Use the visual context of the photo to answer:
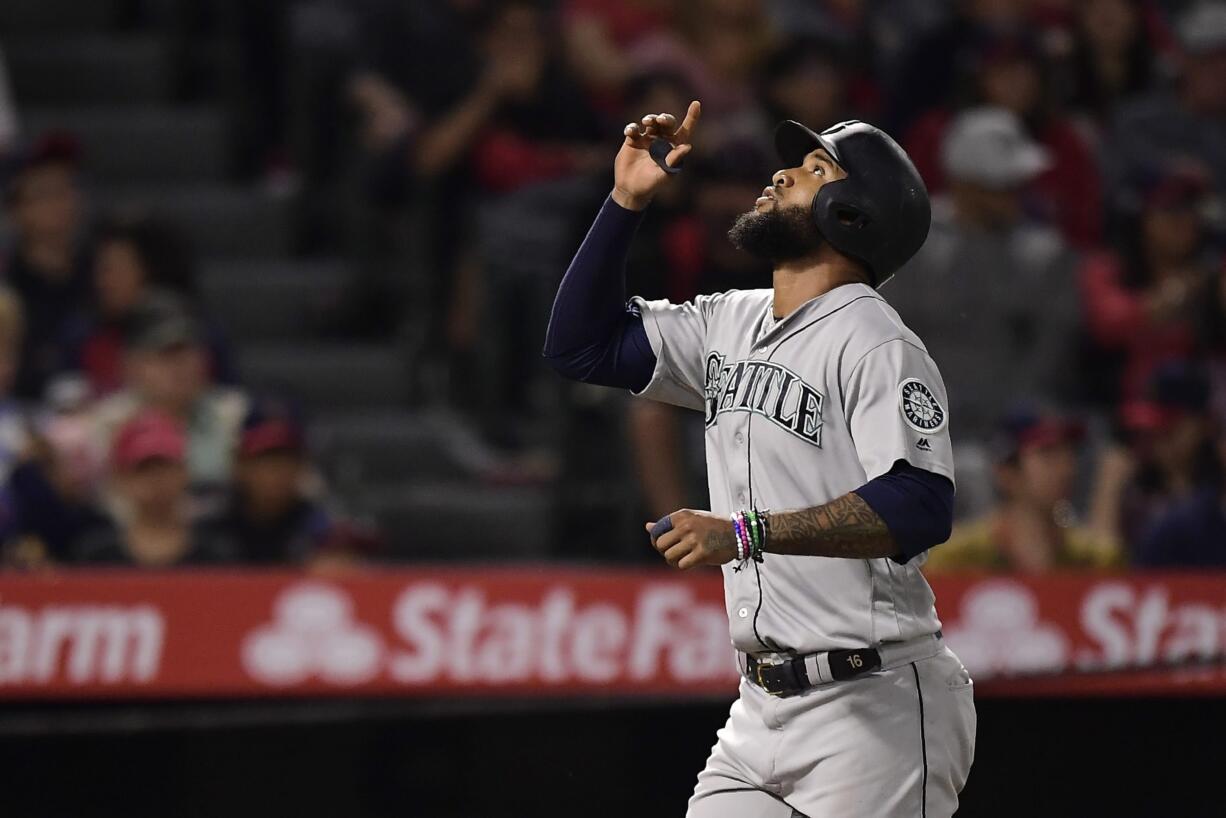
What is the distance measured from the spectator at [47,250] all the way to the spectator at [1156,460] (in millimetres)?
3592

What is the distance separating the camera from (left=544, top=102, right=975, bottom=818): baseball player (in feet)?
10.9

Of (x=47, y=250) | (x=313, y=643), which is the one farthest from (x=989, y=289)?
(x=47, y=250)

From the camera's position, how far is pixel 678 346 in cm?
367

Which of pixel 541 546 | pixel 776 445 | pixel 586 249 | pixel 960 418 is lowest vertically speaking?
pixel 541 546

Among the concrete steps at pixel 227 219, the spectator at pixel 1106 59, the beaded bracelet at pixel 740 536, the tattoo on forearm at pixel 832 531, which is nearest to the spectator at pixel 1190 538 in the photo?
the spectator at pixel 1106 59

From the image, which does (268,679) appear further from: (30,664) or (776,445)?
(776,445)

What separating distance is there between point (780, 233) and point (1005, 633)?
2668 millimetres

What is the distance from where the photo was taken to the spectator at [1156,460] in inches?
269

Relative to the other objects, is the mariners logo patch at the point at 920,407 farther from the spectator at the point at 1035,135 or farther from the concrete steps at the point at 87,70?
the concrete steps at the point at 87,70

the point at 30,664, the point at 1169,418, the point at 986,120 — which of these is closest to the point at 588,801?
the point at 30,664

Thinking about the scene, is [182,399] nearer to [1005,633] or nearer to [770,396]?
[1005,633]

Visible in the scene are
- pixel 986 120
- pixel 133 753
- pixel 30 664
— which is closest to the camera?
pixel 133 753

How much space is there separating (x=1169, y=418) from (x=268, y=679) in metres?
3.22

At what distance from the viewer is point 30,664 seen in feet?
17.2
